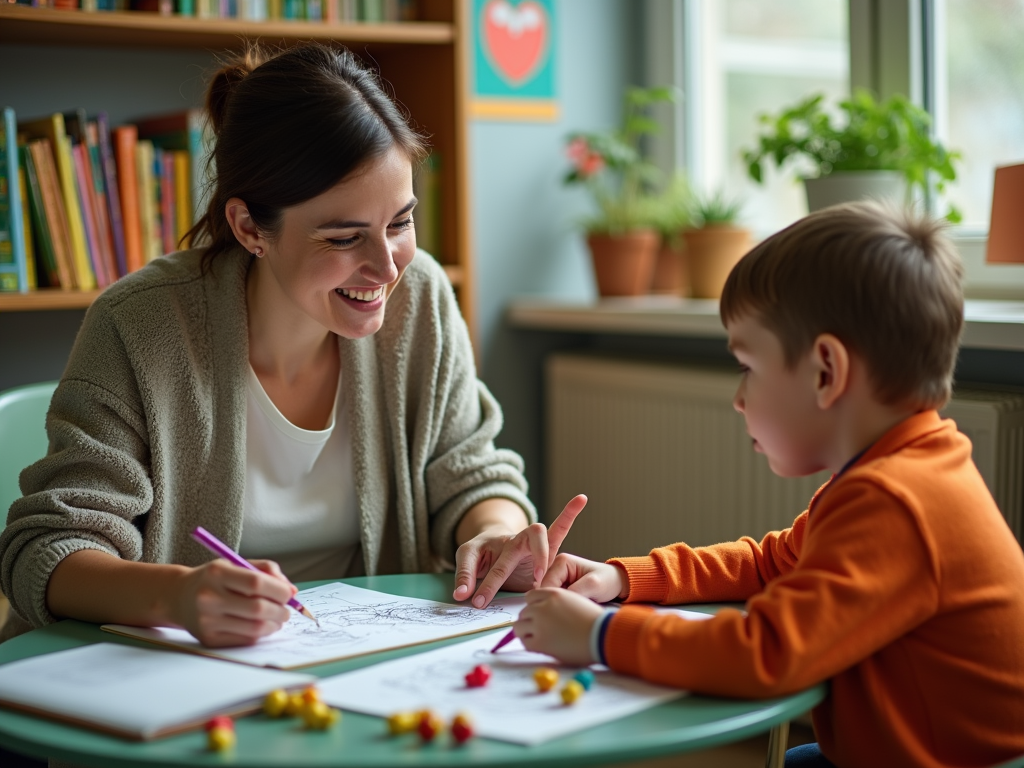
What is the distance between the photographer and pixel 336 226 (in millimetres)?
1342

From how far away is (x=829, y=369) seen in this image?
38.8 inches

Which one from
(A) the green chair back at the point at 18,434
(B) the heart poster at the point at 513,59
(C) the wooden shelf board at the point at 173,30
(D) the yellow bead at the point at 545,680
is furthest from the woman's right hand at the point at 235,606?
(B) the heart poster at the point at 513,59

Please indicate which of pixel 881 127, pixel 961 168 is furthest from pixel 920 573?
pixel 961 168

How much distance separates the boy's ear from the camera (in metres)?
0.97

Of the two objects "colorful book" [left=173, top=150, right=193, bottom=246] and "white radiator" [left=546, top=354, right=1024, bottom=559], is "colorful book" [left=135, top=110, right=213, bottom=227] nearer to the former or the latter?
"colorful book" [left=173, top=150, right=193, bottom=246]

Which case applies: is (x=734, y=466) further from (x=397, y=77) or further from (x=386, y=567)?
(x=397, y=77)

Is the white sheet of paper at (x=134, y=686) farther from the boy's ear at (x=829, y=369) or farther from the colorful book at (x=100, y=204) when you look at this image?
the colorful book at (x=100, y=204)

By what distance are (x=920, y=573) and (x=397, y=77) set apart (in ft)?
5.90

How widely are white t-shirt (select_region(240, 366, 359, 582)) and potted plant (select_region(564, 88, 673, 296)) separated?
1178mm

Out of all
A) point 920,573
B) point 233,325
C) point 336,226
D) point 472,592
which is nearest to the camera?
point 920,573

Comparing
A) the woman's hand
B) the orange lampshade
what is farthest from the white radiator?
the woman's hand

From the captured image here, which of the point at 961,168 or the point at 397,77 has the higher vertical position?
the point at 397,77

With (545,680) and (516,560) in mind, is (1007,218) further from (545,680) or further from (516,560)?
(545,680)

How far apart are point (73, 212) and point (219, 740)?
4.72ft
